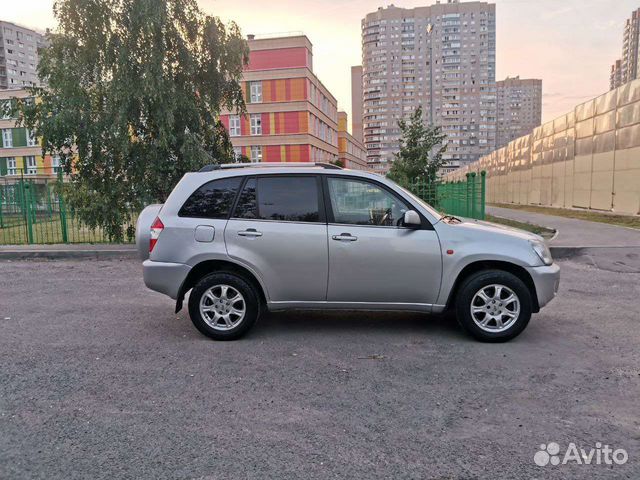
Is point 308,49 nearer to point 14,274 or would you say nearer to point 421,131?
point 421,131

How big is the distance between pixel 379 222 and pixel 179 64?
30.5 feet

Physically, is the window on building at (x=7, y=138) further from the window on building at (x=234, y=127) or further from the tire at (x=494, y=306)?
the tire at (x=494, y=306)

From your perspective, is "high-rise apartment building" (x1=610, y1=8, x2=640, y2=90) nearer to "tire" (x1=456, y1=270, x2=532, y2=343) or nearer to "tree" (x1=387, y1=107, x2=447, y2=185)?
"tree" (x1=387, y1=107, x2=447, y2=185)

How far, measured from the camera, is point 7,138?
61375 mm

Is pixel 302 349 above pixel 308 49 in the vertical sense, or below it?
below

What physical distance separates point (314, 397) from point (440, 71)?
117057 mm

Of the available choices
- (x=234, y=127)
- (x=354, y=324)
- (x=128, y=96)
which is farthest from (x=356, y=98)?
(x=354, y=324)

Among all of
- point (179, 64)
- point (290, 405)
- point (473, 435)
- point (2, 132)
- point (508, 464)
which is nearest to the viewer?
point (508, 464)

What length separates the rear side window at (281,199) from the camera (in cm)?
497

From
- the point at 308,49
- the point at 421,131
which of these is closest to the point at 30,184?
the point at 421,131

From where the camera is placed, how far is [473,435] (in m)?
3.01

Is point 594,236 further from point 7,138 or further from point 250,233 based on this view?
Answer: point 7,138

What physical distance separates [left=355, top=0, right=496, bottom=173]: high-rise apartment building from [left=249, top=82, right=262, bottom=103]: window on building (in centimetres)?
5627

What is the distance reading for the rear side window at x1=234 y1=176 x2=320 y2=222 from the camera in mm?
4969
